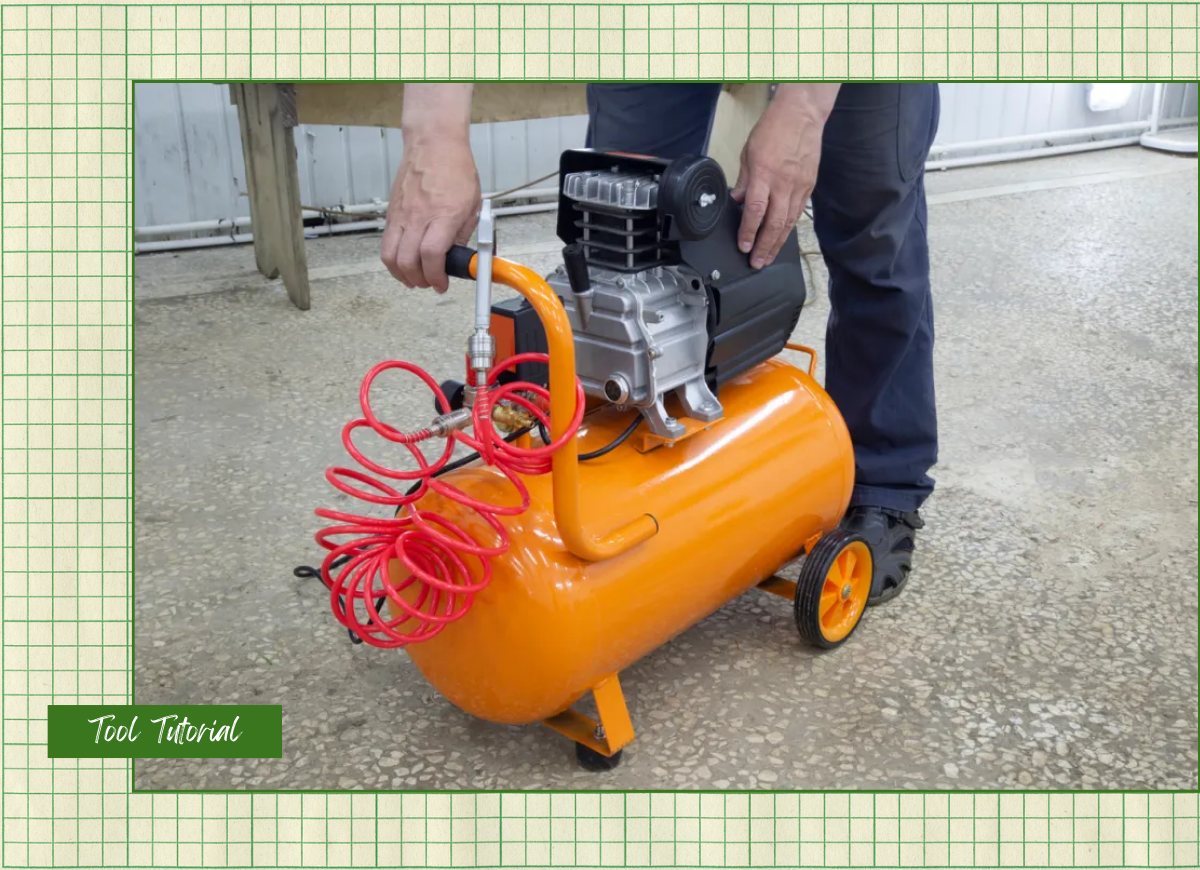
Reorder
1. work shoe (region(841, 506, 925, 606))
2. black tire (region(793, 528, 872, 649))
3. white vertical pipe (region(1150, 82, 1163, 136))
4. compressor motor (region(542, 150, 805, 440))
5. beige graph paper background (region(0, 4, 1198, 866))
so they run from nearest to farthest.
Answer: beige graph paper background (region(0, 4, 1198, 866)), compressor motor (region(542, 150, 805, 440)), black tire (region(793, 528, 872, 649)), work shoe (region(841, 506, 925, 606)), white vertical pipe (region(1150, 82, 1163, 136))

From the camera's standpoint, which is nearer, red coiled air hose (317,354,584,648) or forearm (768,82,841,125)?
red coiled air hose (317,354,584,648)

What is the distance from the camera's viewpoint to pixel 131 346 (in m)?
1.23

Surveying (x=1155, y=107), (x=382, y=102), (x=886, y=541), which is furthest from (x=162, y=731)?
(x=1155, y=107)

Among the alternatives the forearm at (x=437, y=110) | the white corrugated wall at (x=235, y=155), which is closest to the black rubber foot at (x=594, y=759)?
the forearm at (x=437, y=110)

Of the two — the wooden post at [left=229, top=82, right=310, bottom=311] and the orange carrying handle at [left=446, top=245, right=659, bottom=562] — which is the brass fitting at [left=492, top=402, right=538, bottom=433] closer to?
the orange carrying handle at [left=446, top=245, right=659, bottom=562]

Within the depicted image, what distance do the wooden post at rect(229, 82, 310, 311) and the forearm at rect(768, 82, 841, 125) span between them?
5.88 feet

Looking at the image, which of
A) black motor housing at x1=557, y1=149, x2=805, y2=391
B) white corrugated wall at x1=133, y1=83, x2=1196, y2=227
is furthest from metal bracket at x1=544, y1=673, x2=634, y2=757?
white corrugated wall at x1=133, y1=83, x2=1196, y2=227

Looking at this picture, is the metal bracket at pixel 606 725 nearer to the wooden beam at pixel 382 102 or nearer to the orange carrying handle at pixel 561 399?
the orange carrying handle at pixel 561 399

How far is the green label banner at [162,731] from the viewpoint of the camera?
124 cm

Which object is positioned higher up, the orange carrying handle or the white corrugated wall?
the white corrugated wall

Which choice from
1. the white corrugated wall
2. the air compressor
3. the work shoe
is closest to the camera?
the air compressor

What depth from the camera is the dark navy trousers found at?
1.69m
